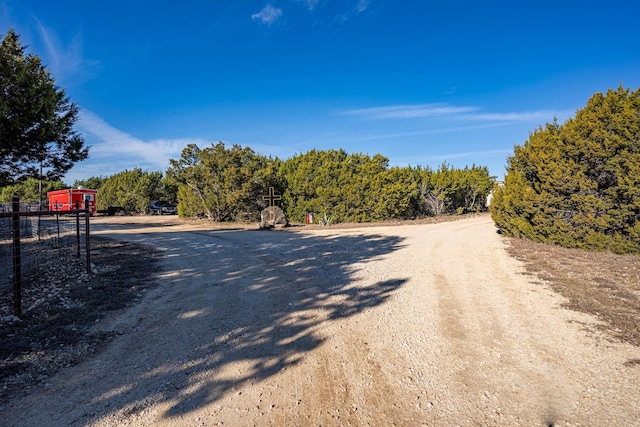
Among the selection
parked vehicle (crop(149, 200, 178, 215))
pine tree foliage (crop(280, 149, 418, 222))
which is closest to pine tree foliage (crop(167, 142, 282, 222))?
pine tree foliage (crop(280, 149, 418, 222))

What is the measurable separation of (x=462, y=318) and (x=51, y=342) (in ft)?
16.8

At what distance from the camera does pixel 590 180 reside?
891 cm

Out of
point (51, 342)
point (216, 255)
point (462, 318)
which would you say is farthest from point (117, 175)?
point (462, 318)

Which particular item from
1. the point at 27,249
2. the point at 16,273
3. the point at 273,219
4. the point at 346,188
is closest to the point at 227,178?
the point at 273,219

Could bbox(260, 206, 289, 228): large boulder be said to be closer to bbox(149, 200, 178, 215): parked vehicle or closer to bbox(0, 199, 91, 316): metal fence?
bbox(0, 199, 91, 316): metal fence

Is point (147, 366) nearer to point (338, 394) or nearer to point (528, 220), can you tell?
point (338, 394)

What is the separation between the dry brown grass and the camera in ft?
14.3

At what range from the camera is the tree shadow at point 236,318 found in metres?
2.93

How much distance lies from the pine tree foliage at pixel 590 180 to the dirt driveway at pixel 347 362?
4277mm

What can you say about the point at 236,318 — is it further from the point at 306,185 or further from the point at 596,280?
the point at 306,185

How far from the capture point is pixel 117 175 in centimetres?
3650

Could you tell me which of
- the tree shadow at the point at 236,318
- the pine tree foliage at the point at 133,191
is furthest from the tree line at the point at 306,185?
the pine tree foliage at the point at 133,191

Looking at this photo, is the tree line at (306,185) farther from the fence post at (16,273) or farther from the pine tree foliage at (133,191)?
the fence post at (16,273)

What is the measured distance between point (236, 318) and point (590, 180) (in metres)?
9.85
